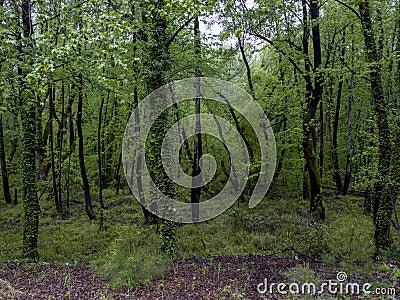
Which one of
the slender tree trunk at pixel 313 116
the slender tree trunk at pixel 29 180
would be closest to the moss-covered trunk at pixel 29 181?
the slender tree trunk at pixel 29 180

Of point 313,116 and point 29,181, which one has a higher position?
point 313,116

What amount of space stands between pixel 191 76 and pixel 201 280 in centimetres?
583

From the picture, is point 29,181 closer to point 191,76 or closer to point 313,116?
point 191,76

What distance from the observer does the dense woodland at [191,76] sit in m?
6.13

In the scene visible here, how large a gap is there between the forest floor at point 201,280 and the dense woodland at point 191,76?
132 centimetres

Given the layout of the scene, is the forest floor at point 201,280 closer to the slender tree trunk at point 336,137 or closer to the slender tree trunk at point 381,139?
the slender tree trunk at point 381,139

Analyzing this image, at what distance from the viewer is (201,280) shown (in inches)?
202

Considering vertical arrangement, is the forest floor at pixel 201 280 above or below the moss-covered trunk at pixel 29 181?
below

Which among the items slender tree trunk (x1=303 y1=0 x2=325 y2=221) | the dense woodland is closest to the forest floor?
the dense woodland

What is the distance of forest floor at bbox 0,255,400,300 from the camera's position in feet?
14.2

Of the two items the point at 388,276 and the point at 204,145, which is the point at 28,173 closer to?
the point at 388,276

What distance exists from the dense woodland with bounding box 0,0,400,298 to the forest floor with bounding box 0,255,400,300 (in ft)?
4.33

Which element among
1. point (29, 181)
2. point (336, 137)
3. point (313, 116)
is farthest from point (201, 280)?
point (336, 137)

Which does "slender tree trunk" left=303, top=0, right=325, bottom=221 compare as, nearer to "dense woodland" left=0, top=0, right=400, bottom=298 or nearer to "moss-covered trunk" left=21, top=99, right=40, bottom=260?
"dense woodland" left=0, top=0, right=400, bottom=298
